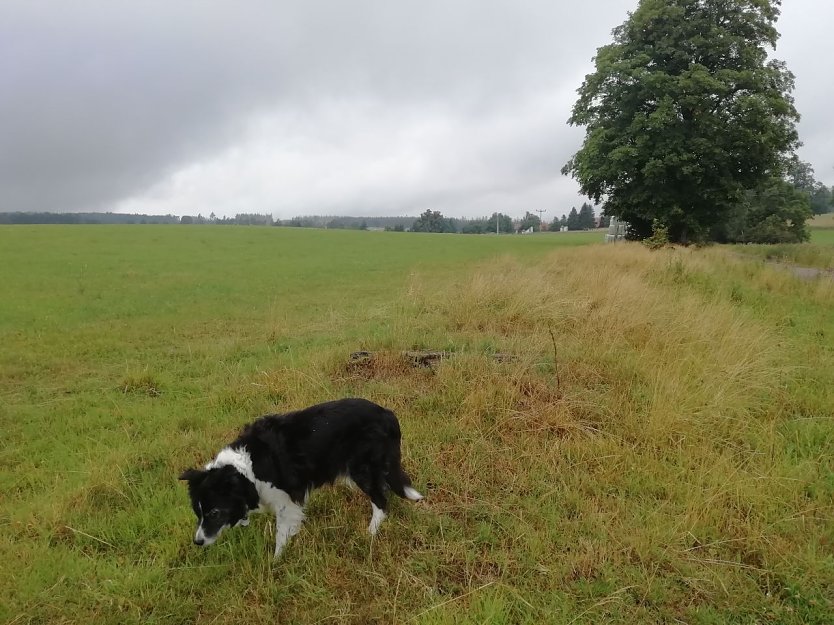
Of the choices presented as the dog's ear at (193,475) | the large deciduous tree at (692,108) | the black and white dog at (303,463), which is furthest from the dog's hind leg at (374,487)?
the large deciduous tree at (692,108)

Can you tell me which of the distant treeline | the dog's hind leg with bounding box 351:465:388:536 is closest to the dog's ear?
the dog's hind leg with bounding box 351:465:388:536

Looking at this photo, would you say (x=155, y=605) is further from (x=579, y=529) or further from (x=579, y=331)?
(x=579, y=331)

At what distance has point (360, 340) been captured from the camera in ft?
24.9

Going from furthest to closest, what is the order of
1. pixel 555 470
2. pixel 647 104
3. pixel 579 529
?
pixel 647 104 → pixel 555 470 → pixel 579 529

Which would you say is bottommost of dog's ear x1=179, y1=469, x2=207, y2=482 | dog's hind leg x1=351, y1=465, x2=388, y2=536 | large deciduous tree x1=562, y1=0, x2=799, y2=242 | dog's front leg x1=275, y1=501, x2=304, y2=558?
dog's front leg x1=275, y1=501, x2=304, y2=558

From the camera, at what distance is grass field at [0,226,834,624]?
284cm

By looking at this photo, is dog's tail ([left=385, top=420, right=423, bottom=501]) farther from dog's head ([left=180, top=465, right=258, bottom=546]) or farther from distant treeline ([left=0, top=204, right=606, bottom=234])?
distant treeline ([left=0, top=204, right=606, bottom=234])

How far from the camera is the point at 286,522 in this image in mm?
3377

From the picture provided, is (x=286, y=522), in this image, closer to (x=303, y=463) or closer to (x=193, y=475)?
(x=303, y=463)

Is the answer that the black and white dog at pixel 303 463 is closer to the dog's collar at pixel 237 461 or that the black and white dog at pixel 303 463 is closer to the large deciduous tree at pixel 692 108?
the dog's collar at pixel 237 461

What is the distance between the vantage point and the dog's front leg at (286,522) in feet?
10.9

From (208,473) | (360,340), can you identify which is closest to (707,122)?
(360,340)

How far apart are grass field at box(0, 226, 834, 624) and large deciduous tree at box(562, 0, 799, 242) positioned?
21.6 meters

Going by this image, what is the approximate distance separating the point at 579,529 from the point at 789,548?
132 centimetres
